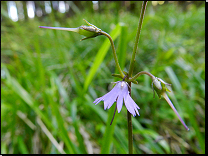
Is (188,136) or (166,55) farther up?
(166,55)

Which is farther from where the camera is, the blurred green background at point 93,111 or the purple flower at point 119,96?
the blurred green background at point 93,111

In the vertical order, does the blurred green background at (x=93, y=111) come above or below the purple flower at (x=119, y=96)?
below

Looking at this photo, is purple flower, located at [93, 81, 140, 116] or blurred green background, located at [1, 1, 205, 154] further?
blurred green background, located at [1, 1, 205, 154]

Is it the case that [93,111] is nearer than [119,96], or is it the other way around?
[119,96]

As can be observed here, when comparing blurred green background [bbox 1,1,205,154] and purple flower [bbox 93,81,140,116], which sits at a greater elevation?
purple flower [bbox 93,81,140,116]

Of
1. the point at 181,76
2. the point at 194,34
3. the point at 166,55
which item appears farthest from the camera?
the point at 194,34

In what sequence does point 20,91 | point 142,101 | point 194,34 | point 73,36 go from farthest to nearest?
1. point 73,36
2. point 194,34
3. point 142,101
4. point 20,91

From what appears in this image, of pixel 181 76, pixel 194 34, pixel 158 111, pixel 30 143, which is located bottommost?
pixel 30 143

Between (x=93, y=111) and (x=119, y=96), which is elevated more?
(x=119, y=96)

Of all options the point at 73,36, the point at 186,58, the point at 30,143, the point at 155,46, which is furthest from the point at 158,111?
the point at 73,36

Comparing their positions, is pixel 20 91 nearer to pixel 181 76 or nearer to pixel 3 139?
pixel 3 139

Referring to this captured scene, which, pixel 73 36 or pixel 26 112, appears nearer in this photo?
pixel 26 112
